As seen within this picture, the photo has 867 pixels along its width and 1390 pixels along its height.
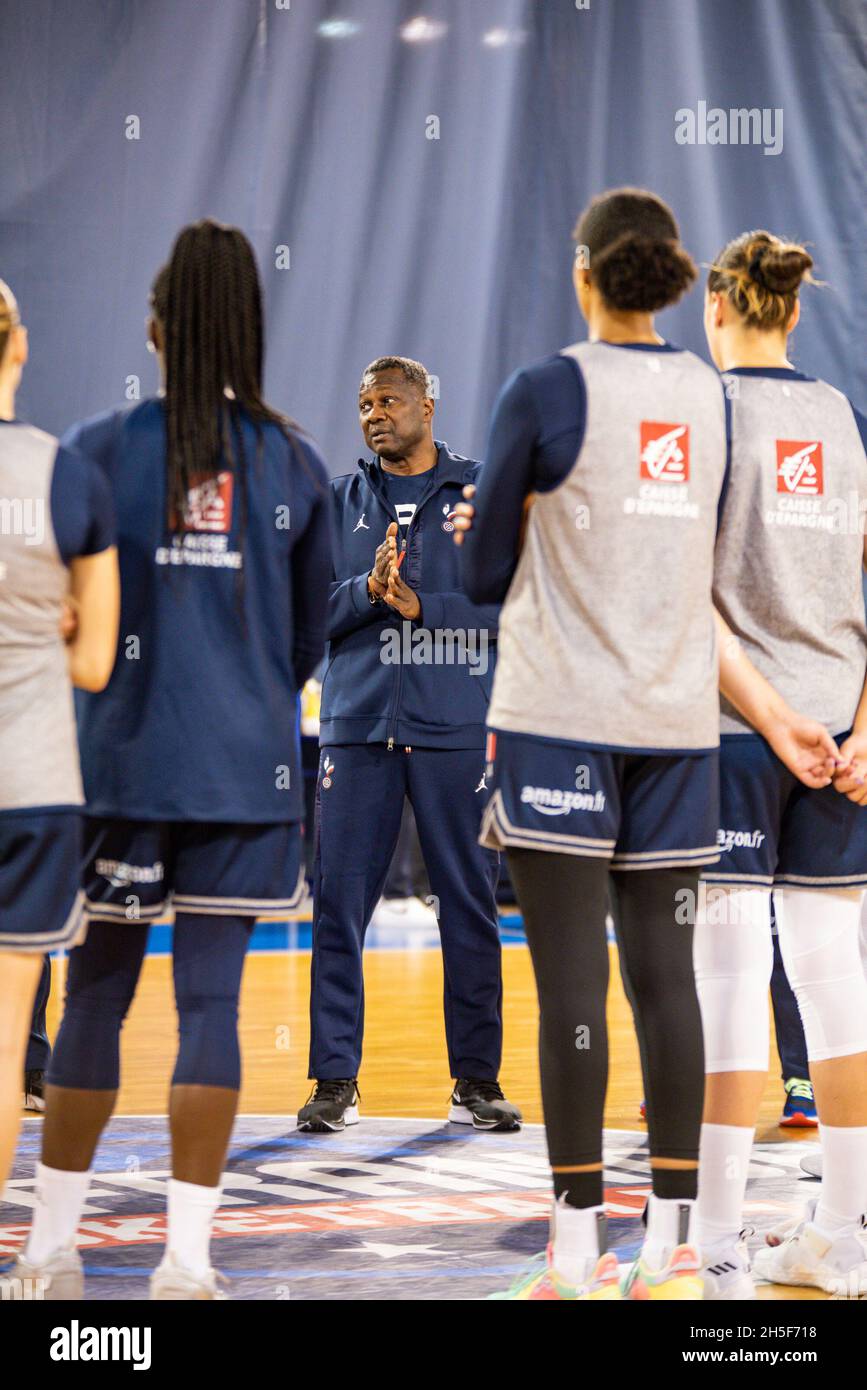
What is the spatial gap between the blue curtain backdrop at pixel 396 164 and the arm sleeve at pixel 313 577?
5100 mm

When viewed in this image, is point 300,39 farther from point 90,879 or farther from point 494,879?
point 90,879

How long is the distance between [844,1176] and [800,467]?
98 centimetres

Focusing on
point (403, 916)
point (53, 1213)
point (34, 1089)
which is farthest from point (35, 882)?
point (403, 916)

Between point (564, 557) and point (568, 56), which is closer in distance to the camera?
point (564, 557)

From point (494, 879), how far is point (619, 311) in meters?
1.84

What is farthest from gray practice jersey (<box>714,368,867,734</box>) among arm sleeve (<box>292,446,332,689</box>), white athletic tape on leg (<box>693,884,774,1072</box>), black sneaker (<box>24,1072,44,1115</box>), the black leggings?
black sneaker (<box>24,1072,44,1115</box>)

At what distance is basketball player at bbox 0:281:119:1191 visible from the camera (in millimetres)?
2025

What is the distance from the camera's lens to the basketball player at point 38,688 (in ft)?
→ 6.64

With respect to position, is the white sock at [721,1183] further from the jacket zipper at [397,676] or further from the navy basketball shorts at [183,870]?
the jacket zipper at [397,676]

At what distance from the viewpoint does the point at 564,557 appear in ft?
7.02

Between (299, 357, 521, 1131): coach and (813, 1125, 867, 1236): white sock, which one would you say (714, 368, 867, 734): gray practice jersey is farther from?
(299, 357, 521, 1131): coach

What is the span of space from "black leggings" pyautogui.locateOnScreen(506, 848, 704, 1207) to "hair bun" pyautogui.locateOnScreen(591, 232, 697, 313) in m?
0.72
